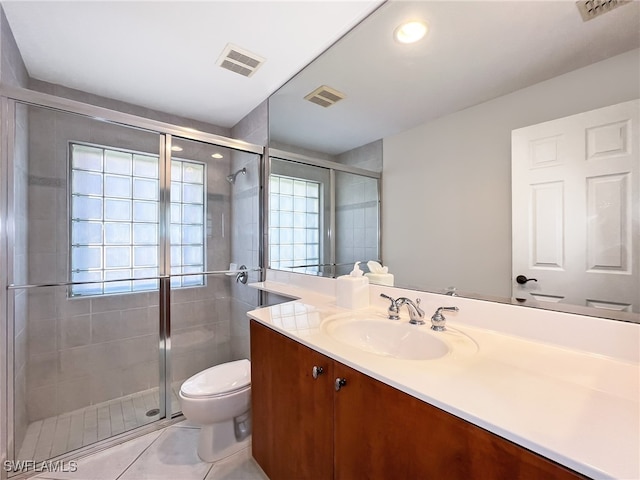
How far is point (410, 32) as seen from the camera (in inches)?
51.3

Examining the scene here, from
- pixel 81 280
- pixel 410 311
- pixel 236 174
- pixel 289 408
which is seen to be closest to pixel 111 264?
pixel 81 280

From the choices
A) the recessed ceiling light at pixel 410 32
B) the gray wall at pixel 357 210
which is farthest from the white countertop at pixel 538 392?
the recessed ceiling light at pixel 410 32

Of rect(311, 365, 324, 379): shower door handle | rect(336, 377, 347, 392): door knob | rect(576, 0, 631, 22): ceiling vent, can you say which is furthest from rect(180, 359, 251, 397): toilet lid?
rect(576, 0, 631, 22): ceiling vent

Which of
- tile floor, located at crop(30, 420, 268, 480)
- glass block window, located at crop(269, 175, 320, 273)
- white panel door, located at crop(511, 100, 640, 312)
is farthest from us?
glass block window, located at crop(269, 175, 320, 273)

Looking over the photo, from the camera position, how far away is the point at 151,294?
2002 mm

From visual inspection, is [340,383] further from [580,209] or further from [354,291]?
[580,209]

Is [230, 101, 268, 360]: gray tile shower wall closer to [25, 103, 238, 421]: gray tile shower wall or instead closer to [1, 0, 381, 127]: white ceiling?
[25, 103, 238, 421]: gray tile shower wall

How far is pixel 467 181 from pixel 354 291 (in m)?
0.70

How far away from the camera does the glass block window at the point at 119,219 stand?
1.85 metres

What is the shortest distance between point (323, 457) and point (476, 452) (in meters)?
Result: 0.58

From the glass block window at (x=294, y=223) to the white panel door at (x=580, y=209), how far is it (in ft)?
3.96

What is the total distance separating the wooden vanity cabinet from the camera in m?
0.55

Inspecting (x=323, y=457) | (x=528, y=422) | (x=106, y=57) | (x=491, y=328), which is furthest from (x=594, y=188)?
(x=106, y=57)

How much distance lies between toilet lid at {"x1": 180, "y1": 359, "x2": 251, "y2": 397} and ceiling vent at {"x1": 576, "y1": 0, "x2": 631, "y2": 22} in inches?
84.8
